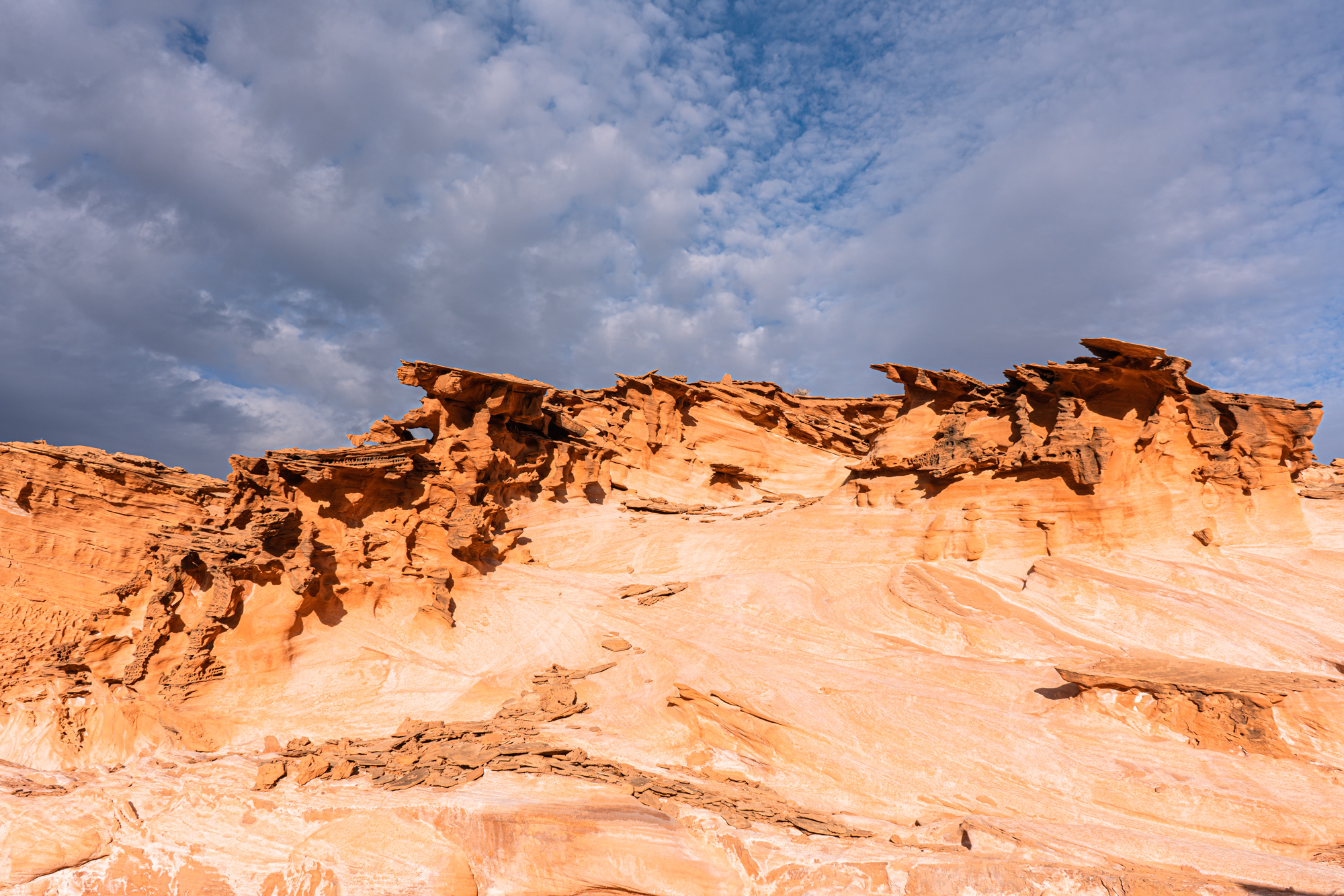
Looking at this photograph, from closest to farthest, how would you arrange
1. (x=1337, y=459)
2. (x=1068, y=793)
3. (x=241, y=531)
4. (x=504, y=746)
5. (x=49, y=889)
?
(x=49, y=889) → (x=1068, y=793) → (x=504, y=746) → (x=241, y=531) → (x=1337, y=459)

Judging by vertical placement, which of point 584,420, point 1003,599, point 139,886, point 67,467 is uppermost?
point 584,420

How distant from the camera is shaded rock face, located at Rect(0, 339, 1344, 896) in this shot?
648cm

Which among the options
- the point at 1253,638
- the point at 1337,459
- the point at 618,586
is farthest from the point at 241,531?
the point at 1337,459

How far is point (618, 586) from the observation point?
580 inches

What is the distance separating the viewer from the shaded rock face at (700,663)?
648 cm

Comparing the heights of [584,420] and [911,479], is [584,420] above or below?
above

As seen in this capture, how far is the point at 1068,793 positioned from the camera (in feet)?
23.8

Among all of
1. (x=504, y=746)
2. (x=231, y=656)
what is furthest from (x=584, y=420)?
(x=504, y=746)

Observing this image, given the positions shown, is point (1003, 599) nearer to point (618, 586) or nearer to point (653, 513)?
point (618, 586)

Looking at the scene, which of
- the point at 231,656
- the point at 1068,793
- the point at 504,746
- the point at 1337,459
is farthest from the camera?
the point at 1337,459

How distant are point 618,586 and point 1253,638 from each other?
11.0 metres

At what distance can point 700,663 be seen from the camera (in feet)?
35.4

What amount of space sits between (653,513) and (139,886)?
1324cm

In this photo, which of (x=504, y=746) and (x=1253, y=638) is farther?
(x=1253, y=638)
